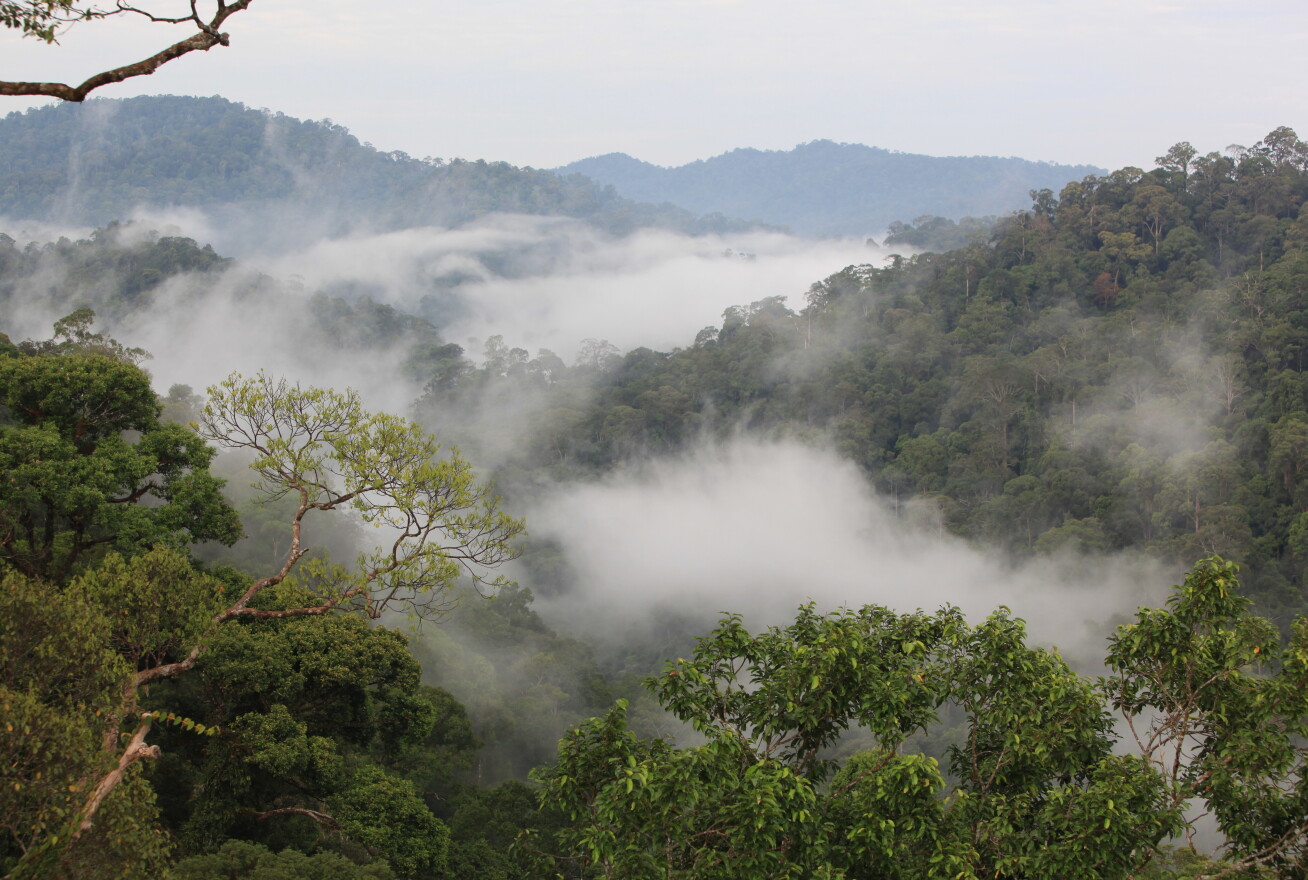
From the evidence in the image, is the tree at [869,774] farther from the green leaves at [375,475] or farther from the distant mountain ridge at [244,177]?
the distant mountain ridge at [244,177]

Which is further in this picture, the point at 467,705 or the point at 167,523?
the point at 467,705

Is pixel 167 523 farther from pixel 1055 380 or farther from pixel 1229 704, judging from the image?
pixel 1055 380

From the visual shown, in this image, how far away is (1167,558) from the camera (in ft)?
97.3

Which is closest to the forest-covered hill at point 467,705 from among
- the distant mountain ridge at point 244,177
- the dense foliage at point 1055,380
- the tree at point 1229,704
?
the tree at point 1229,704

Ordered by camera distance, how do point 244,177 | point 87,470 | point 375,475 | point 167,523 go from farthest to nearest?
point 244,177 → point 167,523 → point 87,470 → point 375,475

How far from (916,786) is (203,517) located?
9043 millimetres

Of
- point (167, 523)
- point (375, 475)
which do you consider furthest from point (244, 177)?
point (375, 475)

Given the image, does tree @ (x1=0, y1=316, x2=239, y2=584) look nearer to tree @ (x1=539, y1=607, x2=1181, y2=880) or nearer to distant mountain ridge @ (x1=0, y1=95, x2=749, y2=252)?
tree @ (x1=539, y1=607, x2=1181, y2=880)

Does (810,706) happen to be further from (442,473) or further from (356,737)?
(356,737)

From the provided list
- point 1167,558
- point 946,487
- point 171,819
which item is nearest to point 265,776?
point 171,819

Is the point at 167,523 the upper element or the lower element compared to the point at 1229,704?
lower

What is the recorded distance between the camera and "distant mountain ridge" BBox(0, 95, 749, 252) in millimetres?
110500

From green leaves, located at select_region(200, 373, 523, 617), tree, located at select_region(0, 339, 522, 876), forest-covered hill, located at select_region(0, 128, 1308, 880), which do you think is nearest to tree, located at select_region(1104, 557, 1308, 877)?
forest-covered hill, located at select_region(0, 128, 1308, 880)

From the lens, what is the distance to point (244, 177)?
123188mm
